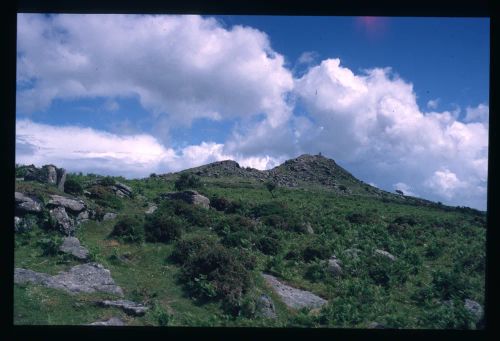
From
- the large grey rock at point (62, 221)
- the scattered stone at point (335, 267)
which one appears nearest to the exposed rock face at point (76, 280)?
the large grey rock at point (62, 221)

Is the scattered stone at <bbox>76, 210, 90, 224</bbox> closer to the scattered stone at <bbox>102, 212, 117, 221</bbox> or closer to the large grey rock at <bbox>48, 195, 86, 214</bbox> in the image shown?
the large grey rock at <bbox>48, 195, 86, 214</bbox>

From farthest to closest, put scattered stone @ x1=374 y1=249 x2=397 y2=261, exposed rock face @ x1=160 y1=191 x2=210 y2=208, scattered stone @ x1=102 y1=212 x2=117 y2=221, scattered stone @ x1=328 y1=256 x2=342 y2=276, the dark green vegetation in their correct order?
exposed rock face @ x1=160 y1=191 x2=210 y2=208 → scattered stone @ x1=102 y1=212 x2=117 y2=221 → scattered stone @ x1=374 y1=249 x2=397 y2=261 → scattered stone @ x1=328 y1=256 x2=342 y2=276 → the dark green vegetation

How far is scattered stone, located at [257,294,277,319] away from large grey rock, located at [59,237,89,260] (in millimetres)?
5947

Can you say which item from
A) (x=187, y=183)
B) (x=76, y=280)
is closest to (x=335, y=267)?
(x=76, y=280)

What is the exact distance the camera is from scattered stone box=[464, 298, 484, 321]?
981 cm

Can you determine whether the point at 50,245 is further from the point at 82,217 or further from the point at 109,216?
the point at 109,216

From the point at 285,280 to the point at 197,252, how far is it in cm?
306

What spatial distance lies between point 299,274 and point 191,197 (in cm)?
870

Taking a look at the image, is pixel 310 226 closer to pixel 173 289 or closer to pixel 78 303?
pixel 173 289

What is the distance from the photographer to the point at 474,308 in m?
10.4

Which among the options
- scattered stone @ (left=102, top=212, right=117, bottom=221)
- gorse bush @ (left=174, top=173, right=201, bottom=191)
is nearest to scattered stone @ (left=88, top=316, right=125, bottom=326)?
scattered stone @ (left=102, top=212, right=117, bottom=221)

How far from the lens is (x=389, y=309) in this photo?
33.6 ft

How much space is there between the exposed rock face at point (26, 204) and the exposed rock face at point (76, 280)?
4.30m

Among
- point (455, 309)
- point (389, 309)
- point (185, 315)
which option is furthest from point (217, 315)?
point (455, 309)
